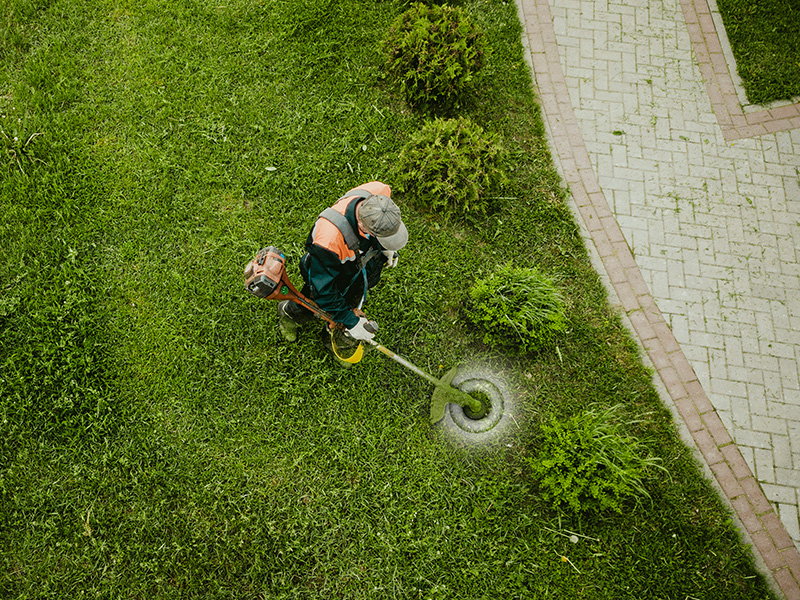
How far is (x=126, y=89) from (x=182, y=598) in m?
5.52

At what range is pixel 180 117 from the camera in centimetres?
600

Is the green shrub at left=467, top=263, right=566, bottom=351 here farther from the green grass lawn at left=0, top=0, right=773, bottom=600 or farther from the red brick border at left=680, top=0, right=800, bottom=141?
the red brick border at left=680, top=0, right=800, bottom=141

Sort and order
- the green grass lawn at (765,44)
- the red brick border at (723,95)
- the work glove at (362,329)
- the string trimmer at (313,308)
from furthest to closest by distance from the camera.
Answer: the green grass lawn at (765,44)
the red brick border at (723,95)
the work glove at (362,329)
the string trimmer at (313,308)

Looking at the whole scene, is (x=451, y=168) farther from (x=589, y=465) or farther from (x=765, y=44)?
(x=765, y=44)

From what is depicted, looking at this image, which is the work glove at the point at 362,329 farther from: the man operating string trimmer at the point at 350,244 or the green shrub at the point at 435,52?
the green shrub at the point at 435,52

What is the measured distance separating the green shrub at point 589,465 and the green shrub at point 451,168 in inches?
97.2

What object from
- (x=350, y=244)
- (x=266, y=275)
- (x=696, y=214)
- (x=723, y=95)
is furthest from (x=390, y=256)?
(x=723, y=95)

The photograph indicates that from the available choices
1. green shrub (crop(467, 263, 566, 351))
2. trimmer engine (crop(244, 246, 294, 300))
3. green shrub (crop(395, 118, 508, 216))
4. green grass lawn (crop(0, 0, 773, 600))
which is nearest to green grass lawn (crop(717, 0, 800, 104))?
green grass lawn (crop(0, 0, 773, 600))

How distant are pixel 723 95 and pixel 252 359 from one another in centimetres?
663

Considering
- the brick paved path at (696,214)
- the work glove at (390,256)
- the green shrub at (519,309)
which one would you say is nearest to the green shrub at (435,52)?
the brick paved path at (696,214)

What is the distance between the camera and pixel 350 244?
3727 millimetres

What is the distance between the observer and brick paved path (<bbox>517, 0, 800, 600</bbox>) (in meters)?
4.93

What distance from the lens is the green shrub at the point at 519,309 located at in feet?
16.1

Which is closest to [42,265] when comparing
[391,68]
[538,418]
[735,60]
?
[391,68]
